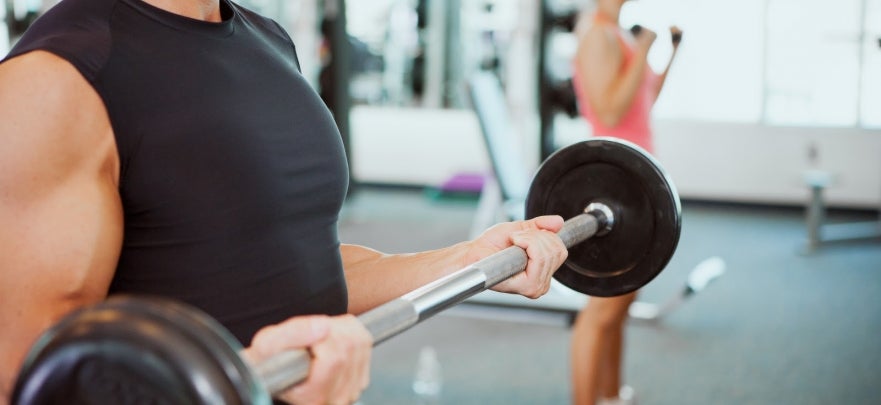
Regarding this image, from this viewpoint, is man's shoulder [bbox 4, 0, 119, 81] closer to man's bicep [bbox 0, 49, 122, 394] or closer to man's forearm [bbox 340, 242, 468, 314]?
man's bicep [bbox 0, 49, 122, 394]

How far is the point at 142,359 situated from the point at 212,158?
0.36 m

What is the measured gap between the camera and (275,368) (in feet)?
2.27

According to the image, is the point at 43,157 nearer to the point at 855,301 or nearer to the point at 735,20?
the point at 855,301

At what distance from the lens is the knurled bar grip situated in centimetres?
70

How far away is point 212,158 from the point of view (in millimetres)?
938

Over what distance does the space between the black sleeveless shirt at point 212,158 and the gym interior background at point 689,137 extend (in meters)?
2.66

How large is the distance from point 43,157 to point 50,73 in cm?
7

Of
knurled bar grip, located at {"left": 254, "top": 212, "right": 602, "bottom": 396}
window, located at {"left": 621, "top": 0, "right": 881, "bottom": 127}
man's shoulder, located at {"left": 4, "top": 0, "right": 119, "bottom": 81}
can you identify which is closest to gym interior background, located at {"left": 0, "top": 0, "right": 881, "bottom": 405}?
window, located at {"left": 621, "top": 0, "right": 881, "bottom": 127}

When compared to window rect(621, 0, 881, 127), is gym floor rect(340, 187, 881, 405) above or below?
below

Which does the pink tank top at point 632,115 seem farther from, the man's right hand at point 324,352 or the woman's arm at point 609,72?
the man's right hand at point 324,352

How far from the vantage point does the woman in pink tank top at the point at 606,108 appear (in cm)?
262

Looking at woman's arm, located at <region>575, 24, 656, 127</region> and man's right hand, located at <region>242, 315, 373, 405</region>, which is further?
woman's arm, located at <region>575, 24, 656, 127</region>

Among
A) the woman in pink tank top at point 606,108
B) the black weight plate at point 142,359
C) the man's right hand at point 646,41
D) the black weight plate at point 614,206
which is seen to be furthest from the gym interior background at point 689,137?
the black weight plate at point 142,359

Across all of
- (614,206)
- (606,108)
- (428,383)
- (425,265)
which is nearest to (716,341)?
(428,383)
